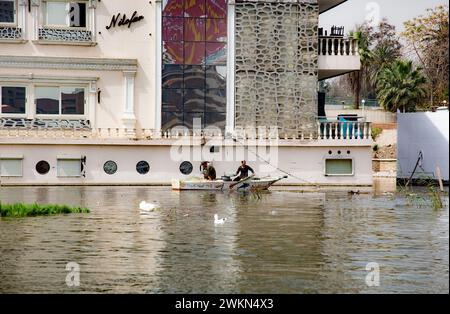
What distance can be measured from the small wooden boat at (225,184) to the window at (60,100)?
6.15m

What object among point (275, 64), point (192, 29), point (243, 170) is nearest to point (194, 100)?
point (192, 29)

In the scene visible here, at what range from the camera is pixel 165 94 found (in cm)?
3728

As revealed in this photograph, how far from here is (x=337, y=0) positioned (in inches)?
1517

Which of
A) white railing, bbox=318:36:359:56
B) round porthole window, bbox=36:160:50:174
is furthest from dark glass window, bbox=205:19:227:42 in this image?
round porthole window, bbox=36:160:50:174

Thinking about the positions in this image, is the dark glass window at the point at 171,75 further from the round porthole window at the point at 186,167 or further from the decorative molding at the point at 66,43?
the round porthole window at the point at 186,167

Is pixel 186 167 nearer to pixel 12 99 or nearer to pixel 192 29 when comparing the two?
pixel 192 29

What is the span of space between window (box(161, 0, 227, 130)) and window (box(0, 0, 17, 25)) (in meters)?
5.34

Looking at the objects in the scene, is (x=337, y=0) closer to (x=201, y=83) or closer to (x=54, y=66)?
(x=201, y=83)

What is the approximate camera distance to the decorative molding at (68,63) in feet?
118

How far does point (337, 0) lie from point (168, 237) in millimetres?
22610

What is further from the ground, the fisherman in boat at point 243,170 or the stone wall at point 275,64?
the stone wall at point 275,64

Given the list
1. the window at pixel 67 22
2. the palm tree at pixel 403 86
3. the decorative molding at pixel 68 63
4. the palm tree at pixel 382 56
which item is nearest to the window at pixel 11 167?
the decorative molding at pixel 68 63

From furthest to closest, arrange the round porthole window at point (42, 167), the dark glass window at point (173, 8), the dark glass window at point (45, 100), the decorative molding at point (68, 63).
Result: the dark glass window at point (173, 8)
the dark glass window at point (45, 100)
the decorative molding at point (68, 63)
the round porthole window at point (42, 167)
